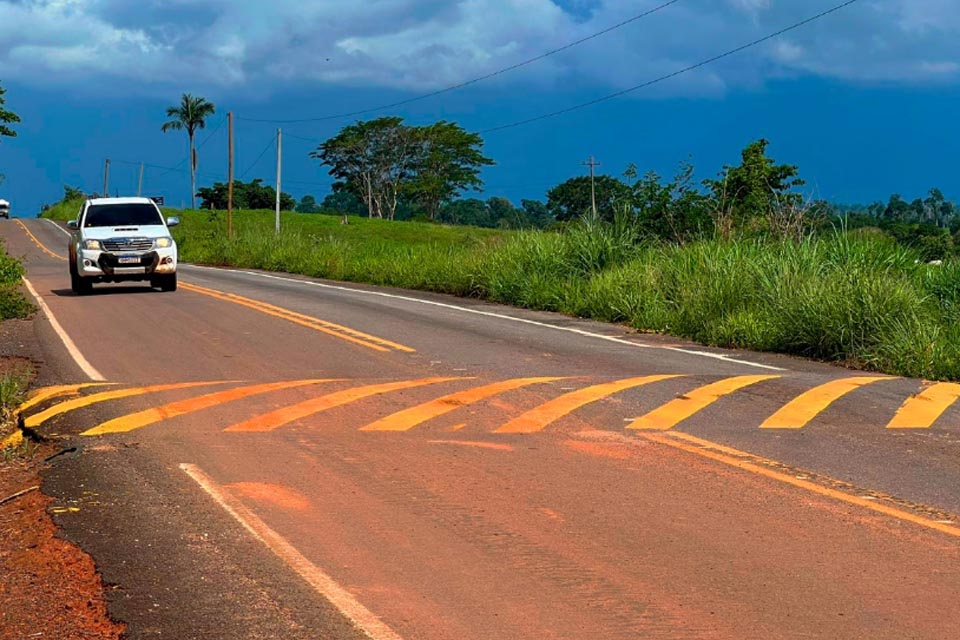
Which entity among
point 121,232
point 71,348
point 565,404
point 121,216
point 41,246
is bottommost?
point 41,246

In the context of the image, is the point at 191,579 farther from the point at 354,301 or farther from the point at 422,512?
the point at 354,301

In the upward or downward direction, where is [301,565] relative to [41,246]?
upward

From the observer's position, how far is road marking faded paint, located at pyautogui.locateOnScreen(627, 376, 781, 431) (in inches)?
358

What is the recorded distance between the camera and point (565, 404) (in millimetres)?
9953

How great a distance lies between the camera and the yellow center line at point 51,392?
33.4ft

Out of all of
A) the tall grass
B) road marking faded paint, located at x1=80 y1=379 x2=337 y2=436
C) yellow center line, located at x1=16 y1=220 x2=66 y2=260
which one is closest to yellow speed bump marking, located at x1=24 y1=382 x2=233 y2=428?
road marking faded paint, located at x1=80 y1=379 x2=337 y2=436

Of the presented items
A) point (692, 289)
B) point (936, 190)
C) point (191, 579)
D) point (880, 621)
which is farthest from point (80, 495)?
point (936, 190)

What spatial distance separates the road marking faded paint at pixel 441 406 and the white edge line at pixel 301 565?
1.92m

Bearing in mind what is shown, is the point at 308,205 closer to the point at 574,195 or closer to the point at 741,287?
the point at 574,195

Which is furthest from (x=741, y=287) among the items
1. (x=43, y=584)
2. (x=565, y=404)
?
(x=43, y=584)

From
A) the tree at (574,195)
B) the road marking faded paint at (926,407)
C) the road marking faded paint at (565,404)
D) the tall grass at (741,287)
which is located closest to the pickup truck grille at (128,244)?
the tall grass at (741,287)

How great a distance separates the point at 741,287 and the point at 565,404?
23.6 feet

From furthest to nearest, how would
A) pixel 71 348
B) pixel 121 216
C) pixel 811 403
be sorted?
pixel 121 216 → pixel 71 348 → pixel 811 403

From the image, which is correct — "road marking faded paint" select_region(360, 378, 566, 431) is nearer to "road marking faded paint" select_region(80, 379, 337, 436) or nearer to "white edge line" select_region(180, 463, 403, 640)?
"road marking faded paint" select_region(80, 379, 337, 436)
